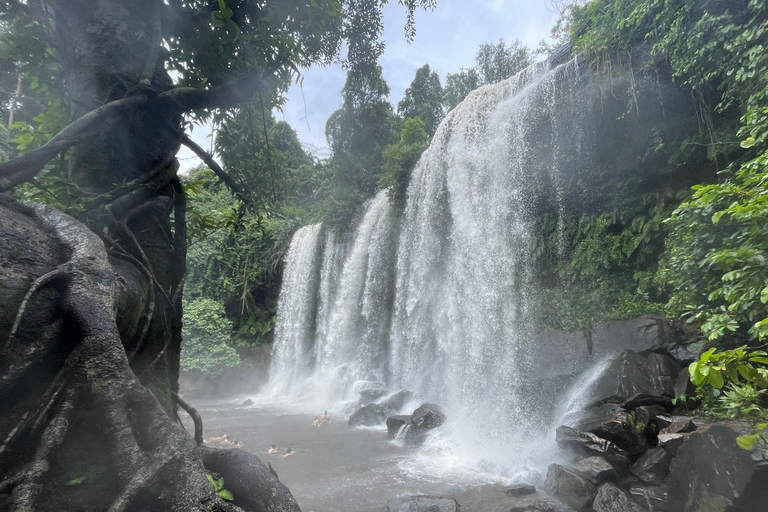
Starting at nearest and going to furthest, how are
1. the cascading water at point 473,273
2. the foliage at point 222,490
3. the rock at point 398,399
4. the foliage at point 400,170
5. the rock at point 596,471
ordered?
the foliage at point 222,490 → the rock at point 596,471 → the cascading water at point 473,273 → the rock at point 398,399 → the foliage at point 400,170

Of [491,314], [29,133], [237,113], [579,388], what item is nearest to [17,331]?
[29,133]

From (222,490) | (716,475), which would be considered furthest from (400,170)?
(222,490)

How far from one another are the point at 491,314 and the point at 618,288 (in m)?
2.94

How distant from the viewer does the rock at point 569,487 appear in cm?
498

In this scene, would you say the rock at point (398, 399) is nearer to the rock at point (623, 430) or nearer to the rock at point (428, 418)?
the rock at point (428, 418)

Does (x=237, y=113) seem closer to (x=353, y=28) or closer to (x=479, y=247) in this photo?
(x=353, y=28)

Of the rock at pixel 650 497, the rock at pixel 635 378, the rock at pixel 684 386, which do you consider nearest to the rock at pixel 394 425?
the rock at pixel 635 378

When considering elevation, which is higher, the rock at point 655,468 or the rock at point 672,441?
the rock at point 672,441

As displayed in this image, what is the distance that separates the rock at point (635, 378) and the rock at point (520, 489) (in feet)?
6.85

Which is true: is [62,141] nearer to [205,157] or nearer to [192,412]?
[205,157]

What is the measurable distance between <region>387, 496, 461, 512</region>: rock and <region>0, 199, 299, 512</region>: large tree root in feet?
12.5

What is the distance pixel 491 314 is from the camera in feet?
33.5

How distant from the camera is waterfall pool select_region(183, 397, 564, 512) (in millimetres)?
5504

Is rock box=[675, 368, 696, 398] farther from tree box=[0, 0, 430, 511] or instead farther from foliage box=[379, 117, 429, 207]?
foliage box=[379, 117, 429, 207]
